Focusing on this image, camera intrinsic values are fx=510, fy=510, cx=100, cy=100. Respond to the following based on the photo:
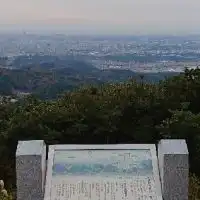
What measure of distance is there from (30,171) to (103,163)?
74 centimetres

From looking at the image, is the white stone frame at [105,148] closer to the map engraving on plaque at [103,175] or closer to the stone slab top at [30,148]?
the map engraving on plaque at [103,175]

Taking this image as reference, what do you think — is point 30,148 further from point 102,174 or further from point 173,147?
point 173,147

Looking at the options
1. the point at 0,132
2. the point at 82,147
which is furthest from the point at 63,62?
the point at 82,147

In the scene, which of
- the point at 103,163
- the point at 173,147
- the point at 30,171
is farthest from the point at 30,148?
the point at 173,147

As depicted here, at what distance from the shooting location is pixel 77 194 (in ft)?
16.2

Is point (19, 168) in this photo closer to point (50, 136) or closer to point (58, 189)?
point (58, 189)

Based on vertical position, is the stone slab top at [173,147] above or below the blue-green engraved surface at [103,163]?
above

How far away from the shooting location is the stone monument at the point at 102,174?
4.94 metres

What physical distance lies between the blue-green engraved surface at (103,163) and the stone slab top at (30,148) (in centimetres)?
23

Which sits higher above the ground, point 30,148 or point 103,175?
point 30,148

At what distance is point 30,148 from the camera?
5152mm

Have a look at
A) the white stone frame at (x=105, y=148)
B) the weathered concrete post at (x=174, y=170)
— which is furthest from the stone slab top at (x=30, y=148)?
the weathered concrete post at (x=174, y=170)

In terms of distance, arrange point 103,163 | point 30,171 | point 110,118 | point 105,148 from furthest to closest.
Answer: point 110,118 → point 105,148 → point 103,163 → point 30,171

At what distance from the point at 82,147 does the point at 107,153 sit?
0.28 m
